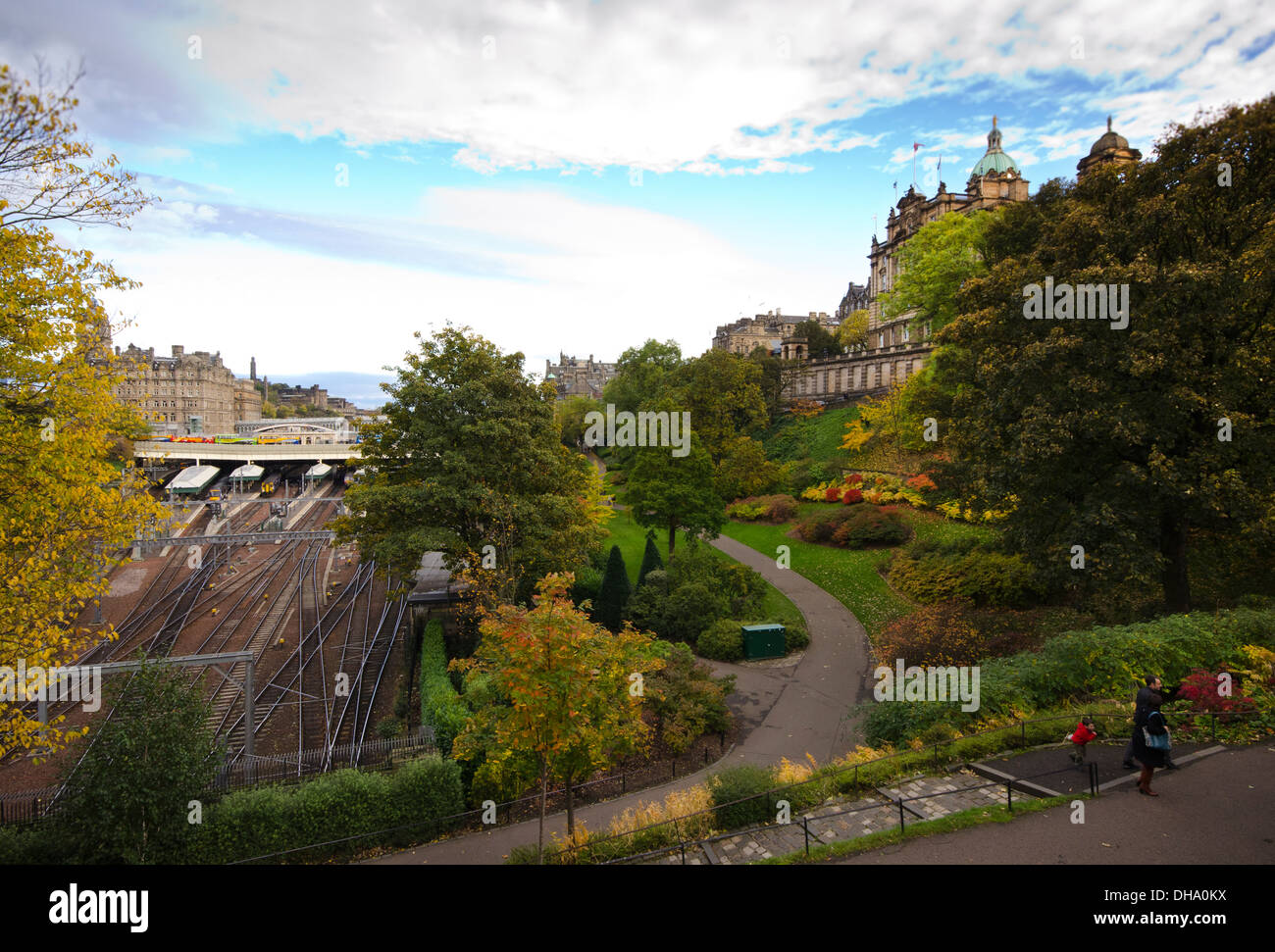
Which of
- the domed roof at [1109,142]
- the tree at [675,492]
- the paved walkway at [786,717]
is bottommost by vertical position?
the paved walkway at [786,717]

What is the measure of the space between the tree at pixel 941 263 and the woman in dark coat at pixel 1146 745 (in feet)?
88.8

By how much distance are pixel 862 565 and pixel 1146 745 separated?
73.9 feet

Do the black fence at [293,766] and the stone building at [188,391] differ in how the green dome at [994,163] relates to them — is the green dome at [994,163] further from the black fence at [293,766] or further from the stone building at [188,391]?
the stone building at [188,391]

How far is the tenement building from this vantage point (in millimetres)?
56969

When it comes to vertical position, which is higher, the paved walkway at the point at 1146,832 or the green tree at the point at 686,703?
Result: the paved walkway at the point at 1146,832

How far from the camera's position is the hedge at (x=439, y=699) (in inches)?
593

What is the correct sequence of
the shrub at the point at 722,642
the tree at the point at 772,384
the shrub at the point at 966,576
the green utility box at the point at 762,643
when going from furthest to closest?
the tree at the point at 772,384 < the shrub at the point at 722,642 < the green utility box at the point at 762,643 < the shrub at the point at 966,576

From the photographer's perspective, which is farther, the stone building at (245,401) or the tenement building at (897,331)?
the stone building at (245,401)

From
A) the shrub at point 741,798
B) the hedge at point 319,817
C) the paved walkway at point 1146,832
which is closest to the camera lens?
the paved walkway at point 1146,832

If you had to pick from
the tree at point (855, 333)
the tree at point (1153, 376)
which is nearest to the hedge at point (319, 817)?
the tree at point (1153, 376)

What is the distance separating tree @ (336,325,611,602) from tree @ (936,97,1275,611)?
14100mm
